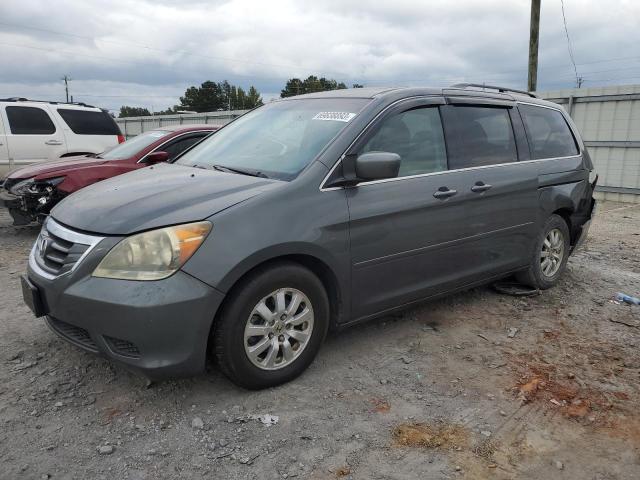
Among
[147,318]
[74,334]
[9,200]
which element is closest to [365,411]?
[147,318]

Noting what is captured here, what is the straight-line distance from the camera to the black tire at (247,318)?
285cm

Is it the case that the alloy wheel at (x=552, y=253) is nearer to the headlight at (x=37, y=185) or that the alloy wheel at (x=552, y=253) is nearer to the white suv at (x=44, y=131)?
the headlight at (x=37, y=185)

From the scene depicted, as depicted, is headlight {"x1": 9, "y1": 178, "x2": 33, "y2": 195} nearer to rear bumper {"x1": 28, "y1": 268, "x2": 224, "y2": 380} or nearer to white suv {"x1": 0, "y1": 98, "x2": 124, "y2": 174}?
white suv {"x1": 0, "y1": 98, "x2": 124, "y2": 174}

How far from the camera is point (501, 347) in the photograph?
3.88m

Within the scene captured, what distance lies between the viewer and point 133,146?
728cm

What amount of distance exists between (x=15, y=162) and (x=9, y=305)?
5.88 meters

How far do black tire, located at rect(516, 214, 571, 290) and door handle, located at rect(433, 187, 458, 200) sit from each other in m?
1.36

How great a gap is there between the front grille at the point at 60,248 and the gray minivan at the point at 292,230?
0.01m

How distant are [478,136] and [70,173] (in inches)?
194

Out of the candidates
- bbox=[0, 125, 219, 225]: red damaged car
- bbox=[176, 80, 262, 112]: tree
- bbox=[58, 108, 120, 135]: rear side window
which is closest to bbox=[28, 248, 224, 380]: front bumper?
bbox=[0, 125, 219, 225]: red damaged car

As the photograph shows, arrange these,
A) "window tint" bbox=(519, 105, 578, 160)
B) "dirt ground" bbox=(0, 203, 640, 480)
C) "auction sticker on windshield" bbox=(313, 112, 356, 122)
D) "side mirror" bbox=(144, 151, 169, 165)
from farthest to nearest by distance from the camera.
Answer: "side mirror" bbox=(144, 151, 169, 165) < "window tint" bbox=(519, 105, 578, 160) < "auction sticker on windshield" bbox=(313, 112, 356, 122) < "dirt ground" bbox=(0, 203, 640, 480)

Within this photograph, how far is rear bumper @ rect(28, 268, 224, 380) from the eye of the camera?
8.68 feet

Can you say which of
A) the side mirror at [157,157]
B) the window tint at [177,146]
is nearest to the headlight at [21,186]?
the side mirror at [157,157]

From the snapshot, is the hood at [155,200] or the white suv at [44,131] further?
the white suv at [44,131]
